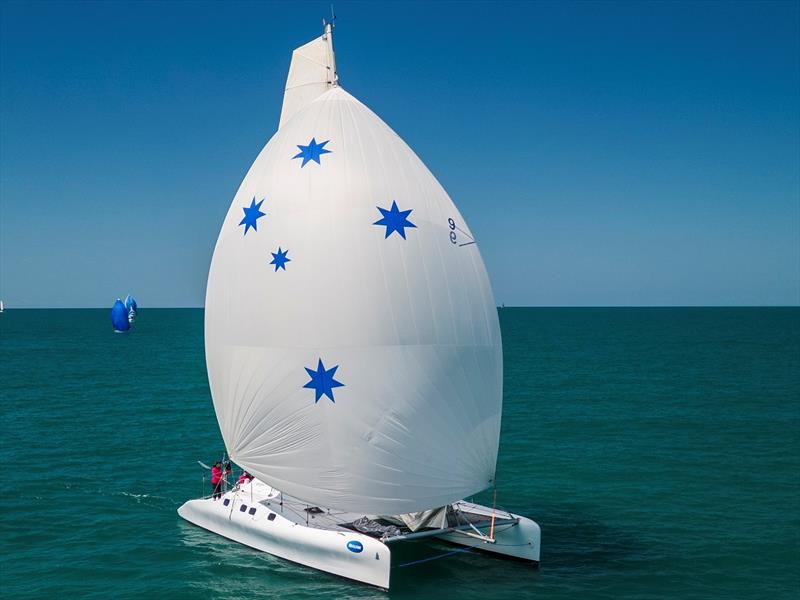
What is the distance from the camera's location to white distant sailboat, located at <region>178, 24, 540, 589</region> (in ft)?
66.7

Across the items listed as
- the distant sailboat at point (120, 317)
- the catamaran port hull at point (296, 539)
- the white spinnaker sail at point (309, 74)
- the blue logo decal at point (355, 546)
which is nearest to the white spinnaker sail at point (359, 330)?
the blue logo decal at point (355, 546)

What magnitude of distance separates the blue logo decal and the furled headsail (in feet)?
4.12

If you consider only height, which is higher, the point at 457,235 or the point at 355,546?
the point at 457,235

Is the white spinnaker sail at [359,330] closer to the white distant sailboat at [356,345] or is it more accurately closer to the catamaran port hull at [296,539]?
the white distant sailboat at [356,345]

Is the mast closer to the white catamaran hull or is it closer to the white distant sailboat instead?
the white distant sailboat

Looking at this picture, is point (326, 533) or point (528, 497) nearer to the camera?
point (326, 533)

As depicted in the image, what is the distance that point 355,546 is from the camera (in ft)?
69.6

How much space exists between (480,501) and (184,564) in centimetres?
1226

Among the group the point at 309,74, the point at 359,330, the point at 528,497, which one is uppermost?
the point at 309,74

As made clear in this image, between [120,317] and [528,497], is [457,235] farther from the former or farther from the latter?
[120,317]

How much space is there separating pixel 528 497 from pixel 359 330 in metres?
14.6

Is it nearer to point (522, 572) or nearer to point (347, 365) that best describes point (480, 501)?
point (522, 572)

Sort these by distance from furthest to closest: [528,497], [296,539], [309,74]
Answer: [528,497] → [309,74] → [296,539]

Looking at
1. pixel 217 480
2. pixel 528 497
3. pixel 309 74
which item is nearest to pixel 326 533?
pixel 217 480
